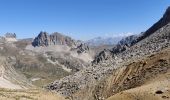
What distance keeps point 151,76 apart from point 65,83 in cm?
2869

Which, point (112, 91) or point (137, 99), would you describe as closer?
point (137, 99)

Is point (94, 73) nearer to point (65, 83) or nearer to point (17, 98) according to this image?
point (65, 83)

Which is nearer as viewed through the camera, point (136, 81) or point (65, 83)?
point (136, 81)

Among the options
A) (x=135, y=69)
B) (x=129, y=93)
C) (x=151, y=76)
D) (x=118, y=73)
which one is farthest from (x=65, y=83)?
(x=129, y=93)

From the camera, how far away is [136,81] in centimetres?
5884

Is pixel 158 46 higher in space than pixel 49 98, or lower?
higher

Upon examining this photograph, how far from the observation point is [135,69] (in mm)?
64438

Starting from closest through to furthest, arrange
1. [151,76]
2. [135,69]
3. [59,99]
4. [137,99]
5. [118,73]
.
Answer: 1. [137,99]
2. [151,76]
3. [59,99]
4. [135,69]
5. [118,73]

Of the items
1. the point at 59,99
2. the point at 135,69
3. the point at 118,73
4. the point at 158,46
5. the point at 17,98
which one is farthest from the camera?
the point at 158,46

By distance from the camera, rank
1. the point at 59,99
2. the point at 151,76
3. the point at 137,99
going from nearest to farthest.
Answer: the point at 137,99
the point at 151,76
the point at 59,99

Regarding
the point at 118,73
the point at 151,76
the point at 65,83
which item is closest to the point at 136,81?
the point at 151,76

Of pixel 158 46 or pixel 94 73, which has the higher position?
pixel 158 46

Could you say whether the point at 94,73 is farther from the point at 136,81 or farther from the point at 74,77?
the point at 136,81

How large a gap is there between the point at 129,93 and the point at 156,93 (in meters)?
3.21
